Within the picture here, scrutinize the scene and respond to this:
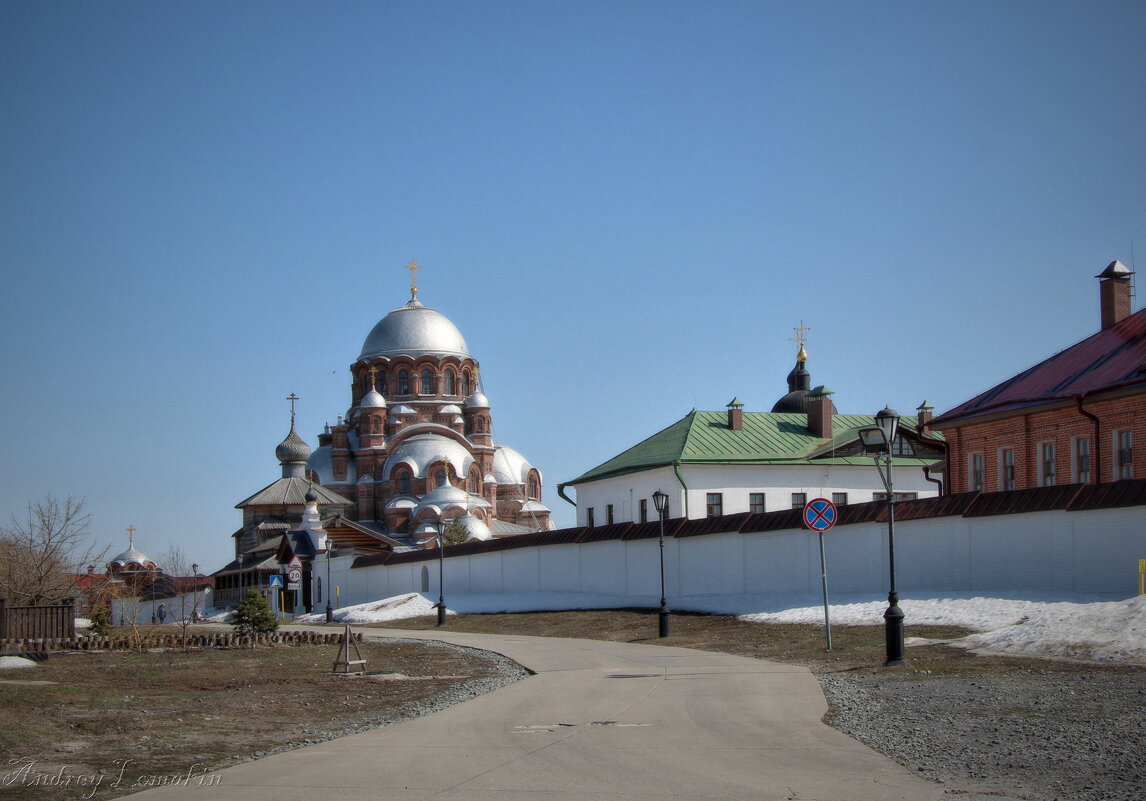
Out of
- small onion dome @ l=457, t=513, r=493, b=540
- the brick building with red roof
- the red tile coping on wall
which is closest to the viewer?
the red tile coping on wall

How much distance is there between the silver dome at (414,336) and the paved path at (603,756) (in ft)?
212

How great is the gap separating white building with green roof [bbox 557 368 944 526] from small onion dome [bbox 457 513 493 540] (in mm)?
21285

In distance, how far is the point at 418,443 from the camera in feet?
243

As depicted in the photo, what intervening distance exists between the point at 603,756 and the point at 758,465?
33.9 m

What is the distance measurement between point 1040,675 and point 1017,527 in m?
9.12

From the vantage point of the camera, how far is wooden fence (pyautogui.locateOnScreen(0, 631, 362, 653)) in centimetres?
2306

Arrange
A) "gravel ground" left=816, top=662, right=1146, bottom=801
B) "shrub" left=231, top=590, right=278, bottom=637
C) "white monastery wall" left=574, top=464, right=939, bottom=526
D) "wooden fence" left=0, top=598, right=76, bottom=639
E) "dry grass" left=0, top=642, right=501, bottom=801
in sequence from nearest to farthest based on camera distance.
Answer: "gravel ground" left=816, top=662, right=1146, bottom=801 < "dry grass" left=0, top=642, right=501, bottom=801 < "wooden fence" left=0, top=598, right=76, bottom=639 < "shrub" left=231, top=590, right=278, bottom=637 < "white monastery wall" left=574, top=464, right=939, bottom=526

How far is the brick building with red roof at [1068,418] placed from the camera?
26.6m

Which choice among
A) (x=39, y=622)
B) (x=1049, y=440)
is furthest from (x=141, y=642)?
(x=1049, y=440)

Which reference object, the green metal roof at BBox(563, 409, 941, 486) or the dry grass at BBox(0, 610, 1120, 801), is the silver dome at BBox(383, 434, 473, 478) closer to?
the green metal roof at BBox(563, 409, 941, 486)

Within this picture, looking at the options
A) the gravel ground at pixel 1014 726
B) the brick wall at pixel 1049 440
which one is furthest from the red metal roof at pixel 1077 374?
the gravel ground at pixel 1014 726

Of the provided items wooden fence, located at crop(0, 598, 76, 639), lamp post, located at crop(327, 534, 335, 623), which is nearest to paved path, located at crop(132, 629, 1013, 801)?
wooden fence, located at crop(0, 598, 76, 639)

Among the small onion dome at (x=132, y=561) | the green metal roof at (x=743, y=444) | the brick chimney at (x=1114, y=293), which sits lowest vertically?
the small onion dome at (x=132, y=561)

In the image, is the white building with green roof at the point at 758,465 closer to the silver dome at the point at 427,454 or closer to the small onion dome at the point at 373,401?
the silver dome at the point at 427,454
